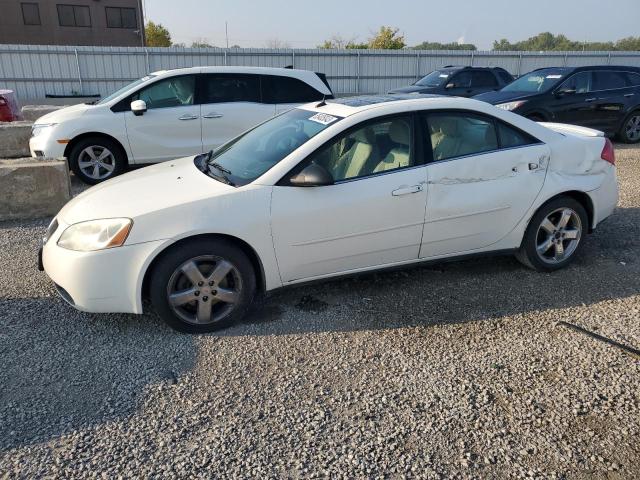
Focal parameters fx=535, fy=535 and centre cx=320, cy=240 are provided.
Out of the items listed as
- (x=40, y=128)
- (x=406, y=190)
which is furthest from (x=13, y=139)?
(x=406, y=190)

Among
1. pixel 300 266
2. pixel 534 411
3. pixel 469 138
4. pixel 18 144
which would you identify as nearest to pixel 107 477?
pixel 300 266

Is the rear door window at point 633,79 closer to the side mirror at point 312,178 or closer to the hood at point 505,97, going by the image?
the hood at point 505,97

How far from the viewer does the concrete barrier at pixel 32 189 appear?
6.30m

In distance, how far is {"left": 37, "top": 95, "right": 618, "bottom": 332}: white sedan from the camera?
355 cm

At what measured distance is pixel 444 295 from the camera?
4340 mm

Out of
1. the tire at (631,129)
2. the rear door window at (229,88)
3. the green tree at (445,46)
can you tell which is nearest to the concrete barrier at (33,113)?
the rear door window at (229,88)

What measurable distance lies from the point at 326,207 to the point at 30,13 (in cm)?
4657

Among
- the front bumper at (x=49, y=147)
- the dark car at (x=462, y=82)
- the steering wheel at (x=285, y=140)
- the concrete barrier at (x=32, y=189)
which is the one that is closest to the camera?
the steering wheel at (x=285, y=140)

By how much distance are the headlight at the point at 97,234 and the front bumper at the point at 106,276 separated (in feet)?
0.13

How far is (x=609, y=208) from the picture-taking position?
492cm

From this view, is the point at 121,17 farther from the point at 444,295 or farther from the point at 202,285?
the point at 444,295

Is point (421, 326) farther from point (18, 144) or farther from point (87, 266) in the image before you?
point (18, 144)

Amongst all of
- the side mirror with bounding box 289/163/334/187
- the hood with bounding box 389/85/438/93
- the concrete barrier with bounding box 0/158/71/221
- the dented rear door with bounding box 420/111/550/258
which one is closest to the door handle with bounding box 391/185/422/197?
the dented rear door with bounding box 420/111/550/258

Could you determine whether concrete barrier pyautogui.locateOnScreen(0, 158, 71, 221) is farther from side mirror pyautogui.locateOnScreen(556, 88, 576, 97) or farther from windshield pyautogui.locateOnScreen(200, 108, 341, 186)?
side mirror pyautogui.locateOnScreen(556, 88, 576, 97)
